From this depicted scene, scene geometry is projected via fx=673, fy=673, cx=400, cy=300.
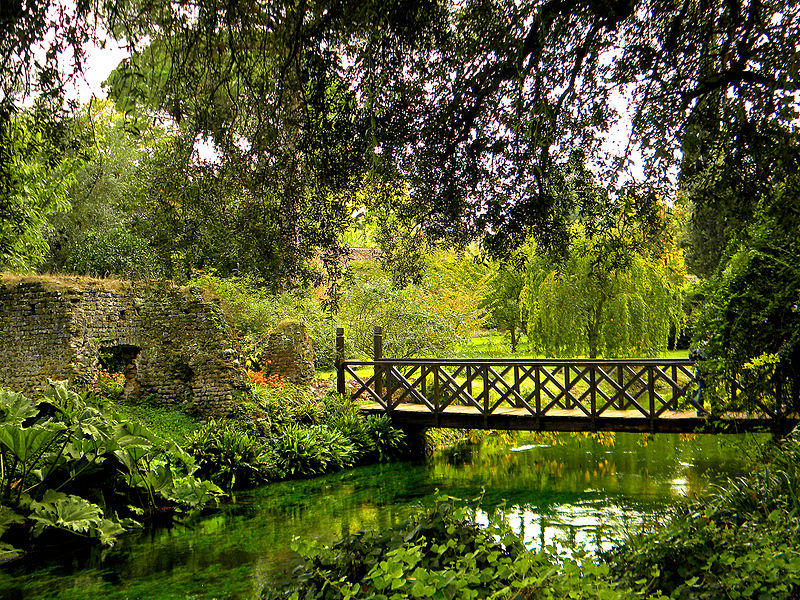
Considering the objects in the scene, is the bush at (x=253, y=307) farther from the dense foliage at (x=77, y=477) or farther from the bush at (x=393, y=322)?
the dense foliage at (x=77, y=477)

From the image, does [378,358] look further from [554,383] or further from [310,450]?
[554,383]

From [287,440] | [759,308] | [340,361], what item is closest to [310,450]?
[287,440]

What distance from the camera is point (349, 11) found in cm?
456

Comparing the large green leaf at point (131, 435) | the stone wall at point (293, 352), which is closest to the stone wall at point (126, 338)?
the stone wall at point (293, 352)

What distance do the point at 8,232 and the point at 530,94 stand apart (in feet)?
39.2

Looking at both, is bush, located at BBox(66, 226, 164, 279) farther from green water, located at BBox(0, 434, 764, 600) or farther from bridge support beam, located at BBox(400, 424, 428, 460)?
green water, located at BBox(0, 434, 764, 600)

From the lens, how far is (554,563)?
12.4 feet

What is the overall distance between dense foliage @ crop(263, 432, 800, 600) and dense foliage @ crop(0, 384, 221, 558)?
15.9 feet

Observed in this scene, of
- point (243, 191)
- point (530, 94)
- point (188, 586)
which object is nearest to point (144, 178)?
point (243, 191)

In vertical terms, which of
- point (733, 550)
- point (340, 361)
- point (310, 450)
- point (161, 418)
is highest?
point (340, 361)

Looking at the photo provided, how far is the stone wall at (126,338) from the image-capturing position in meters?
11.7

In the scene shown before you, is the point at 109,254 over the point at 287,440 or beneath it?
over

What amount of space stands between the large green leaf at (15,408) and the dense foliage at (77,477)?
1 centimetres

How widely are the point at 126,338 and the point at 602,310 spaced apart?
9.78 m
